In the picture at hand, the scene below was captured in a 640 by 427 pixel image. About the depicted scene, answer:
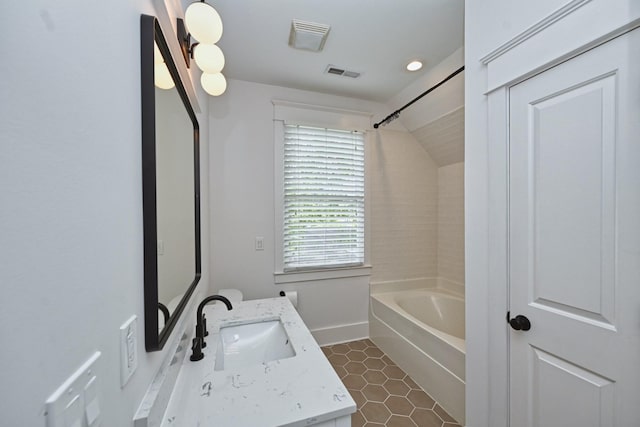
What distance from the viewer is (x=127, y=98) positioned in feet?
1.99

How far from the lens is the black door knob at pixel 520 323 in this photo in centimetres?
117

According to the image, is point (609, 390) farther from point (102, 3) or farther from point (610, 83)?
point (102, 3)

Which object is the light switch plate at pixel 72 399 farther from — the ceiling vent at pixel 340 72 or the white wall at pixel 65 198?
the ceiling vent at pixel 340 72

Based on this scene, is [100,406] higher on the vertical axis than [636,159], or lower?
lower

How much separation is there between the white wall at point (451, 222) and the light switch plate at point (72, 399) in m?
3.03

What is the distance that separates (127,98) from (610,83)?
1551 millimetres

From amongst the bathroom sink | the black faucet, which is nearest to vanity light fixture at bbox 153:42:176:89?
the black faucet

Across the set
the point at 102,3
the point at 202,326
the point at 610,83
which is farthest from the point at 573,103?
the point at 202,326

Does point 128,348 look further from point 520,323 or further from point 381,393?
point 381,393

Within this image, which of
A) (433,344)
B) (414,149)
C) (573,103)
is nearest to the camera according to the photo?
(573,103)

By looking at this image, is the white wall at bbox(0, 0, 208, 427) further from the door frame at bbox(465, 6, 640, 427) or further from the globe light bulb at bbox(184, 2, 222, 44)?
the door frame at bbox(465, 6, 640, 427)

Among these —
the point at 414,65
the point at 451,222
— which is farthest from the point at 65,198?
the point at 451,222

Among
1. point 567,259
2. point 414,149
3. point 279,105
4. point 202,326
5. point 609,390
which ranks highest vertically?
point 279,105

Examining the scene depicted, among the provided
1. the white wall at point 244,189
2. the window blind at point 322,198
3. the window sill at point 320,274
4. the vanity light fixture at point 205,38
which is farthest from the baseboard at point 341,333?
the vanity light fixture at point 205,38
